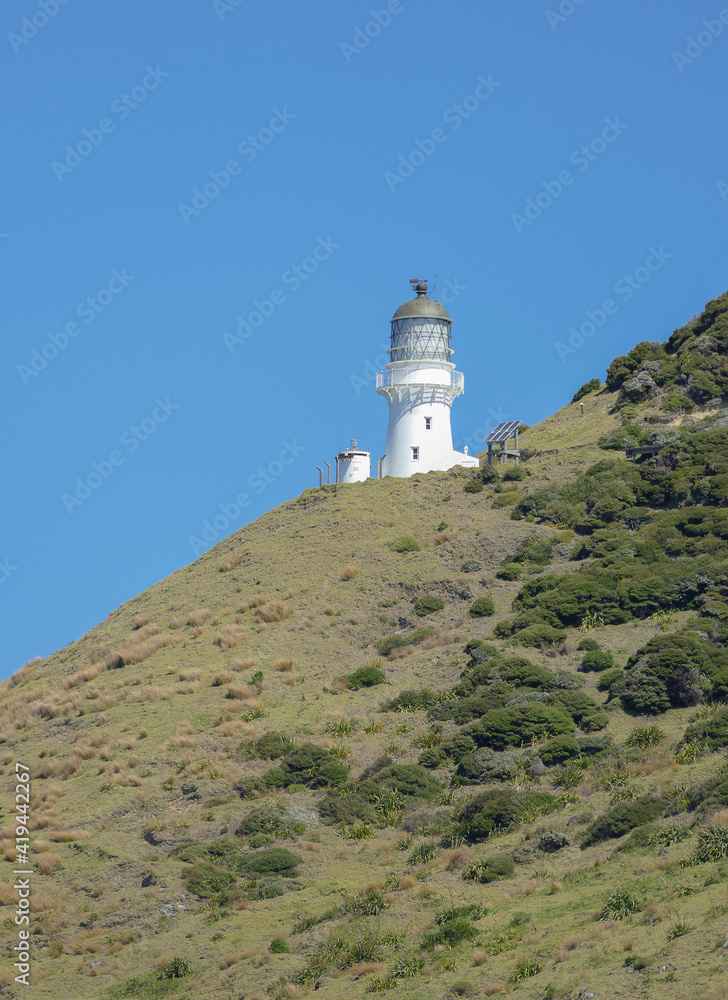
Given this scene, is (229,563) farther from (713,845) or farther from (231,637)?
(713,845)

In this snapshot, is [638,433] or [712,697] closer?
[712,697]

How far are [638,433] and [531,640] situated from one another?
20.2 metres

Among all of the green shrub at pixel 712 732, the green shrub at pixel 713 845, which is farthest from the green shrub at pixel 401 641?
the green shrub at pixel 713 845

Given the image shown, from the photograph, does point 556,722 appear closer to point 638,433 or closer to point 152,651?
point 152,651

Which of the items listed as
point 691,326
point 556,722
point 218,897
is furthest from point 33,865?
point 691,326

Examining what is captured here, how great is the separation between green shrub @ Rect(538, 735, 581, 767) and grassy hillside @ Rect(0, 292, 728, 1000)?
0.71ft

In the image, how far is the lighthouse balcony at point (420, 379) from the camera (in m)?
68.9

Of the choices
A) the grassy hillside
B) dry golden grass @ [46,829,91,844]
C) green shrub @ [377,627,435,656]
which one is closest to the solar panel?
the grassy hillside

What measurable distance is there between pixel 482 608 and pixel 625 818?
19382 mm

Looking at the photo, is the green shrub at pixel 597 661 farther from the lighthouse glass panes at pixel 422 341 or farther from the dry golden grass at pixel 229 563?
the lighthouse glass panes at pixel 422 341

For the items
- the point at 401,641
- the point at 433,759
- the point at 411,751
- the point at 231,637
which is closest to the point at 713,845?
the point at 433,759

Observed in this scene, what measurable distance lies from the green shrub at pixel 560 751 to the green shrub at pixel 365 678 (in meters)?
9.82

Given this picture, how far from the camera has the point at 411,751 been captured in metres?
43.4

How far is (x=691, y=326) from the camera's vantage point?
241 ft
